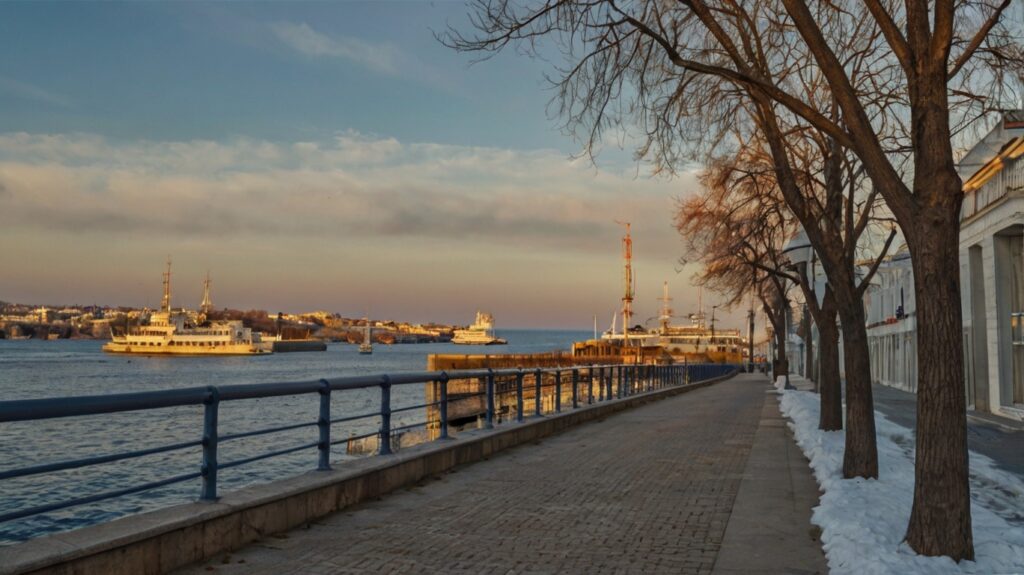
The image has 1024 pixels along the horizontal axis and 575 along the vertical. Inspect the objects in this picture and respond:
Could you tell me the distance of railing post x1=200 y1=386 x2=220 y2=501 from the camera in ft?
23.0

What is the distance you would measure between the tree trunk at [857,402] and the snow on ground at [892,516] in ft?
0.81

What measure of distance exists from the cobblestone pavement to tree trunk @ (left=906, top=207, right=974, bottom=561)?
1.74 m

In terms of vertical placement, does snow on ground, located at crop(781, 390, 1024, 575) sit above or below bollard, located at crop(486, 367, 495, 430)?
below

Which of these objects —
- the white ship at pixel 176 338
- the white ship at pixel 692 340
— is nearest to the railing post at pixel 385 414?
the white ship at pixel 692 340

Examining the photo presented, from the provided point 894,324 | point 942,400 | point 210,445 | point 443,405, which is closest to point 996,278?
point 443,405

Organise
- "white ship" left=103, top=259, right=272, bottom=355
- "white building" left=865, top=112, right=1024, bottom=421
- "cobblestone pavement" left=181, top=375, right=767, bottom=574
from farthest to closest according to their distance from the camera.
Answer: "white ship" left=103, top=259, right=272, bottom=355 < "white building" left=865, top=112, right=1024, bottom=421 < "cobblestone pavement" left=181, top=375, right=767, bottom=574

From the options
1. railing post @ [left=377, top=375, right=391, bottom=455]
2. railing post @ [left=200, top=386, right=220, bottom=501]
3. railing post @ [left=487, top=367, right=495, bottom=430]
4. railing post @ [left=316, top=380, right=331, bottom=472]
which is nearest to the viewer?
railing post @ [left=200, top=386, right=220, bottom=501]

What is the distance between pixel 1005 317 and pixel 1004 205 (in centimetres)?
309

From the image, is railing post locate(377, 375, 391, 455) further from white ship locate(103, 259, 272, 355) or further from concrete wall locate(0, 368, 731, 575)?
white ship locate(103, 259, 272, 355)

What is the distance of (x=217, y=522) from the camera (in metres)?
6.88

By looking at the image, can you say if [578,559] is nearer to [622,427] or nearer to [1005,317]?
[622,427]

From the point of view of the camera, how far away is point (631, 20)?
27.9ft

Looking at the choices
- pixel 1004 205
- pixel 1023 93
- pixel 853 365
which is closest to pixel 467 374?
pixel 853 365

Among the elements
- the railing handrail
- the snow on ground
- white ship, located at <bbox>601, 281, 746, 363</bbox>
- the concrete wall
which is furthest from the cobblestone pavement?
white ship, located at <bbox>601, 281, 746, 363</bbox>
